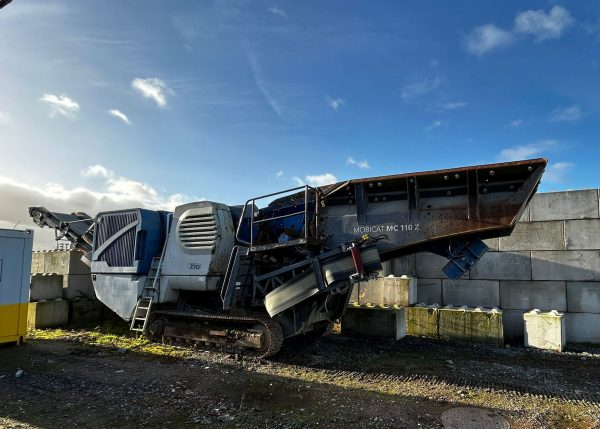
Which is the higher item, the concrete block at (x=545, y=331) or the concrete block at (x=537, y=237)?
the concrete block at (x=537, y=237)

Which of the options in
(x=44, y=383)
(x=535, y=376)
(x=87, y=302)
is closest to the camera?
(x=44, y=383)

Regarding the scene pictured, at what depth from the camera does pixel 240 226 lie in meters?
8.46

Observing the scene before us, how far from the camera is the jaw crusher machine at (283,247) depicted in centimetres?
661

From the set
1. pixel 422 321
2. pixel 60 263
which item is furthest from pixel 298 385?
pixel 60 263

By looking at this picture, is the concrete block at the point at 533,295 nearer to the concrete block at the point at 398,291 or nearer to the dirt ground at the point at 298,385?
the dirt ground at the point at 298,385

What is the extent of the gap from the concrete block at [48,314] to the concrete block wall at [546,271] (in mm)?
9296

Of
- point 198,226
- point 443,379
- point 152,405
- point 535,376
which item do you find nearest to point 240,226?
point 198,226

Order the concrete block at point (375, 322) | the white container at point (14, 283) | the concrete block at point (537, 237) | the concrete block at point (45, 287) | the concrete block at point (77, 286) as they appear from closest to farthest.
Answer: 1. the white container at point (14, 283)
2. the concrete block at point (375, 322)
3. the concrete block at point (537, 237)
4. the concrete block at point (45, 287)
5. the concrete block at point (77, 286)

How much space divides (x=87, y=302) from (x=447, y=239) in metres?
10.2

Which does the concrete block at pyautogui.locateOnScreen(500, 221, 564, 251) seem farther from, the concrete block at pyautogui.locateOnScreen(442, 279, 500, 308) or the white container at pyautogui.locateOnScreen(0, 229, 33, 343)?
the white container at pyautogui.locateOnScreen(0, 229, 33, 343)

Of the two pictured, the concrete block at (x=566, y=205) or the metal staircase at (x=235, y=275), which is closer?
the metal staircase at (x=235, y=275)

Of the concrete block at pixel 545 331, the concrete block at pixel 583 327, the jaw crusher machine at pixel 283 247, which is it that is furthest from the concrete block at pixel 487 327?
the jaw crusher machine at pixel 283 247

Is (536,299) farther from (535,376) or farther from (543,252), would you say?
(535,376)

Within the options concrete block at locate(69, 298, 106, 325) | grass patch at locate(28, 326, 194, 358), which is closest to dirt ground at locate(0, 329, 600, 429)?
grass patch at locate(28, 326, 194, 358)
